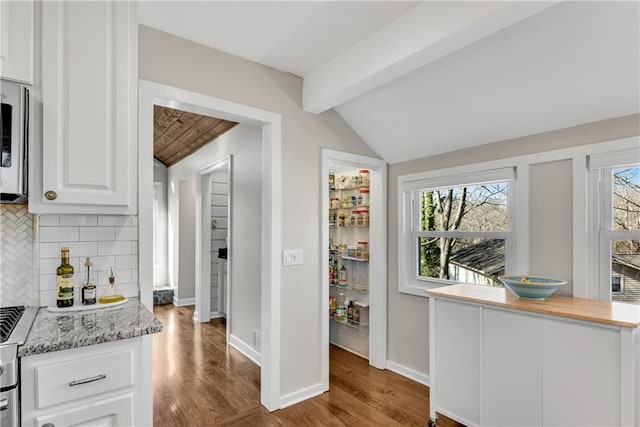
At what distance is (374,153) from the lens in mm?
3139

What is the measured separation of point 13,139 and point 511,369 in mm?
2522

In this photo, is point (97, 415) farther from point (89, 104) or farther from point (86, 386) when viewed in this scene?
point (89, 104)

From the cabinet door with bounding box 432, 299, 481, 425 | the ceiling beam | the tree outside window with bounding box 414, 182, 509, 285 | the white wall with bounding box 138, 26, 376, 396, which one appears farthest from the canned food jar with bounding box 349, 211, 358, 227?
the cabinet door with bounding box 432, 299, 481, 425

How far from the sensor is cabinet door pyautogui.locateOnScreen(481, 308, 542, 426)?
5.84ft

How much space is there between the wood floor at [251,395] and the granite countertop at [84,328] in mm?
1169

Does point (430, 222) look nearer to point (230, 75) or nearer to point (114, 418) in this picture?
point (230, 75)

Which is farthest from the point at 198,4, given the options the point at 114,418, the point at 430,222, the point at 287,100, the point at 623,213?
the point at 623,213

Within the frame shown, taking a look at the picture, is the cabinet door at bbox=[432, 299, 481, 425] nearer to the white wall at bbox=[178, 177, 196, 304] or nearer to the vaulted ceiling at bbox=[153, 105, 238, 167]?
the vaulted ceiling at bbox=[153, 105, 238, 167]

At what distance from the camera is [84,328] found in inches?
52.1

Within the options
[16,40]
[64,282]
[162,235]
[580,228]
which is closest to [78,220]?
[64,282]

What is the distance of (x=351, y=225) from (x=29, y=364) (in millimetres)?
2781

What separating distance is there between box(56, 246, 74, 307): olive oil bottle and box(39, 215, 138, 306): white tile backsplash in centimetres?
8

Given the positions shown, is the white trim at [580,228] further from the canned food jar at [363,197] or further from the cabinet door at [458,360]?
the canned food jar at [363,197]

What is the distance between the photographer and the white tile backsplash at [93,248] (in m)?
1.67
